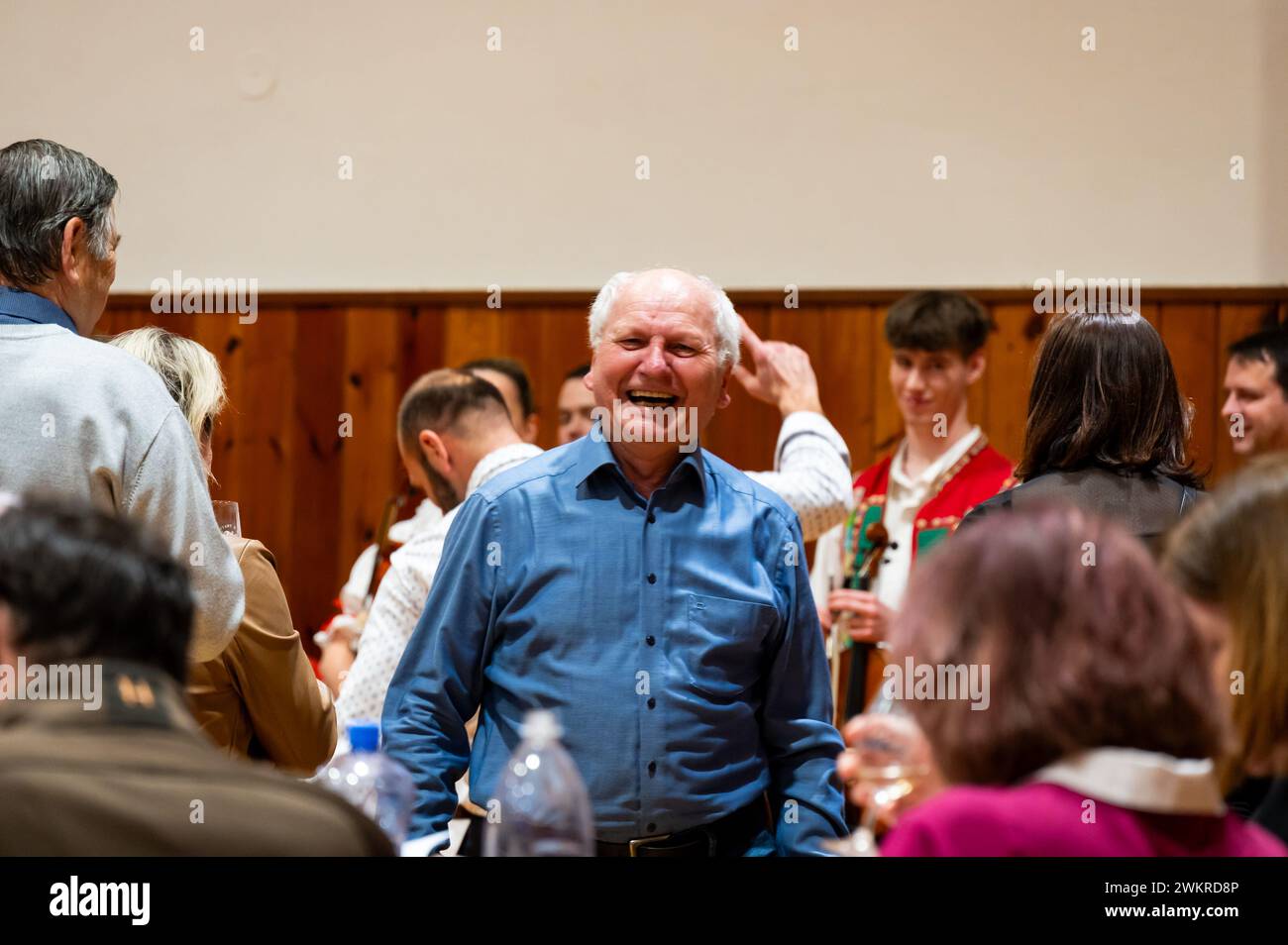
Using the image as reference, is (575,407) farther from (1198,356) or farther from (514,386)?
(1198,356)

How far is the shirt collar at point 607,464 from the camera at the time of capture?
2.30m

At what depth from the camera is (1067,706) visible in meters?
1.15

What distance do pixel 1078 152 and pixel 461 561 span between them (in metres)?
3.47

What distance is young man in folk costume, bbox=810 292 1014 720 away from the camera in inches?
150

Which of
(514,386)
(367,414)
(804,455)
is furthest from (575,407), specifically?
(804,455)

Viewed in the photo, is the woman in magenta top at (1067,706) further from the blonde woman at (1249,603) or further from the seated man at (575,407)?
the seated man at (575,407)

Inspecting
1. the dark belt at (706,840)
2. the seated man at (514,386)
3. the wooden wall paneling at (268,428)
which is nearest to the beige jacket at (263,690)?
the dark belt at (706,840)

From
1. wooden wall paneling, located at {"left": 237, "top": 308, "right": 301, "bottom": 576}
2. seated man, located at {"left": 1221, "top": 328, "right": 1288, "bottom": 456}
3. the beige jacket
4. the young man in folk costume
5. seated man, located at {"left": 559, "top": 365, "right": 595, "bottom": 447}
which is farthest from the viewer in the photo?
wooden wall paneling, located at {"left": 237, "top": 308, "right": 301, "bottom": 576}

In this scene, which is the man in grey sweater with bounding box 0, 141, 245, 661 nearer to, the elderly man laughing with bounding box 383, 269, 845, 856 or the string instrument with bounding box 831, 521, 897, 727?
the elderly man laughing with bounding box 383, 269, 845, 856

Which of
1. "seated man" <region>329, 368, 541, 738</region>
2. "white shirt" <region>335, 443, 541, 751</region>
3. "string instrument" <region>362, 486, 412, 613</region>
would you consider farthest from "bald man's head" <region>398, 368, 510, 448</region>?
"string instrument" <region>362, 486, 412, 613</region>

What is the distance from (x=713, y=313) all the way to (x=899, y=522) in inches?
67.4

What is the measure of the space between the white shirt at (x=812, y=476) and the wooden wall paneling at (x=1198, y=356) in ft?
7.41

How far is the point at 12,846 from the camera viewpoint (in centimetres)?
111
